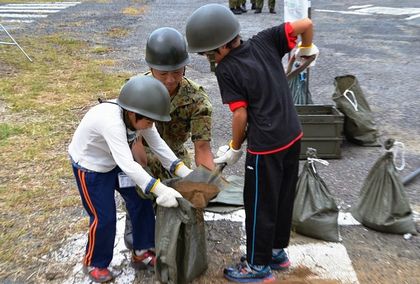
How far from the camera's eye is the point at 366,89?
730cm

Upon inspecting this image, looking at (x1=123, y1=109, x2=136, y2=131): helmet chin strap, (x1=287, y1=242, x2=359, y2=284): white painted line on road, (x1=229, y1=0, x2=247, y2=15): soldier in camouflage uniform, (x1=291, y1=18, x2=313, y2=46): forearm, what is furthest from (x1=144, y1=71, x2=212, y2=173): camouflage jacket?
(x1=229, y1=0, x2=247, y2=15): soldier in camouflage uniform

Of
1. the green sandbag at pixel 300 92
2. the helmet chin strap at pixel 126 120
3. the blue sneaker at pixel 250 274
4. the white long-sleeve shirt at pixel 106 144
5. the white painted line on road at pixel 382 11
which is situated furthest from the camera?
the white painted line on road at pixel 382 11

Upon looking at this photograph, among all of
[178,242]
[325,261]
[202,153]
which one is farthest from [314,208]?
[178,242]

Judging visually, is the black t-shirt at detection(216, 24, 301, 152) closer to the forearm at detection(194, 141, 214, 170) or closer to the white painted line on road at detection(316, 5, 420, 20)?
the forearm at detection(194, 141, 214, 170)

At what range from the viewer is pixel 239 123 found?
8.81 ft

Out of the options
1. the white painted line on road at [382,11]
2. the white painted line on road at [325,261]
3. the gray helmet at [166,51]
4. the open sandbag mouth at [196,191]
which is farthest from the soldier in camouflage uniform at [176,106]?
the white painted line on road at [382,11]

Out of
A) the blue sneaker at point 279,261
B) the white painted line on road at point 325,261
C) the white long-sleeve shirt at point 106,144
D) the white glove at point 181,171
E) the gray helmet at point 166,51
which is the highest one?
the gray helmet at point 166,51

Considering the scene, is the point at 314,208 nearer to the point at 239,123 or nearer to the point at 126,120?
the point at 239,123

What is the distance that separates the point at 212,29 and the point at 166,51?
1.31 feet

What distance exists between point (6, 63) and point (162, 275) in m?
8.09

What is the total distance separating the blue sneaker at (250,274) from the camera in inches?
117

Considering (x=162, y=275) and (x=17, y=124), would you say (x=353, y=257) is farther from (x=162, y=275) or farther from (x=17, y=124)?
(x=17, y=124)

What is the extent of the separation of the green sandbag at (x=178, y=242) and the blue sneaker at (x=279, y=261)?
0.52m

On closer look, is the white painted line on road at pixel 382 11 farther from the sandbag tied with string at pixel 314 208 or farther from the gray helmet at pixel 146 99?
the gray helmet at pixel 146 99
